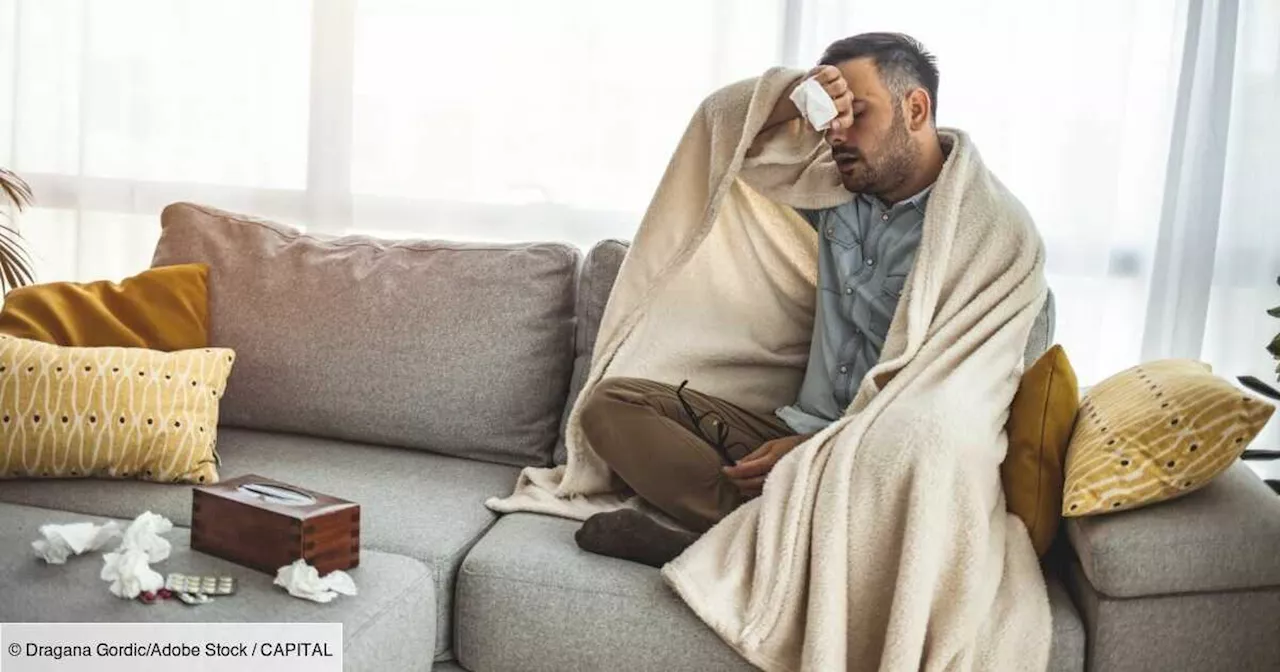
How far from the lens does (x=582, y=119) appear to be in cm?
301

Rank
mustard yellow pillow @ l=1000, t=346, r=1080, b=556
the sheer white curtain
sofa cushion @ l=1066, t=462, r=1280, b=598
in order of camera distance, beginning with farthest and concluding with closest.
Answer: the sheer white curtain < mustard yellow pillow @ l=1000, t=346, r=1080, b=556 < sofa cushion @ l=1066, t=462, r=1280, b=598

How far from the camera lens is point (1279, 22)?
8.82 feet

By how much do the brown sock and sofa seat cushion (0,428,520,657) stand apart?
0.78 feet

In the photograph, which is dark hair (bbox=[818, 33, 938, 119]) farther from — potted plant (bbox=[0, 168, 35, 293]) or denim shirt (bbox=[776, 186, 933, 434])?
potted plant (bbox=[0, 168, 35, 293])

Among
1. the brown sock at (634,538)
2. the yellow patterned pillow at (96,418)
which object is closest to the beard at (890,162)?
the brown sock at (634,538)

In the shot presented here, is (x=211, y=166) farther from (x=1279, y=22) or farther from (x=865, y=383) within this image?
(x=1279, y=22)

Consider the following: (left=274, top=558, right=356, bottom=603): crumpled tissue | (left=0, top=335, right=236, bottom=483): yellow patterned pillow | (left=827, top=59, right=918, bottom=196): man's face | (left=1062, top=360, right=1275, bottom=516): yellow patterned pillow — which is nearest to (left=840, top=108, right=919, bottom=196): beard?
(left=827, top=59, right=918, bottom=196): man's face

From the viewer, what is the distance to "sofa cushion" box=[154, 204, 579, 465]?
2514 millimetres

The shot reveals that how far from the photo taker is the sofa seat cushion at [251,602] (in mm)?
1635

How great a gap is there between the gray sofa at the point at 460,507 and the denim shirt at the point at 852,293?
0.99 feet

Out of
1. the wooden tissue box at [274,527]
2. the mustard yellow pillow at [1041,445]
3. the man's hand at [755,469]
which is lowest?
the wooden tissue box at [274,527]

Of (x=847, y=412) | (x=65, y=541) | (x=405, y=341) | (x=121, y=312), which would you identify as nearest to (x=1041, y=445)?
(x=847, y=412)

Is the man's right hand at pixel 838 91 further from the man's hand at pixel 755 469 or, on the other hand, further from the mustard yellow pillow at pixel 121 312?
the mustard yellow pillow at pixel 121 312

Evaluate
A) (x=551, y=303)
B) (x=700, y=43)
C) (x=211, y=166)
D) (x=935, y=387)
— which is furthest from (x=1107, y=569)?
(x=211, y=166)
